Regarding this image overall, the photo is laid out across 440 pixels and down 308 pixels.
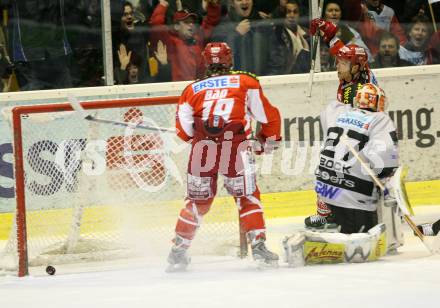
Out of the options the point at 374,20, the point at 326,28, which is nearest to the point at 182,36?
the point at 326,28

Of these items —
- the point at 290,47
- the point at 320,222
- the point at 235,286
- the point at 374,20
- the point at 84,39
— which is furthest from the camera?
the point at 374,20

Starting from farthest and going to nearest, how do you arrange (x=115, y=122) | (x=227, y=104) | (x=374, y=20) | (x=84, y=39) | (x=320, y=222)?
(x=374, y=20) → (x=84, y=39) → (x=320, y=222) → (x=115, y=122) → (x=227, y=104)

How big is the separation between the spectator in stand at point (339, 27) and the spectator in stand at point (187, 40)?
947 millimetres

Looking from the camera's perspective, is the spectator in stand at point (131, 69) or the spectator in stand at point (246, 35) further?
the spectator in stand at point (246, 35)

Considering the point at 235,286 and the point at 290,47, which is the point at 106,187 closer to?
the point at 235,286

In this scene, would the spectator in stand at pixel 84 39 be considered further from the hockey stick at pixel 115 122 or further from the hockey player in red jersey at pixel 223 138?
the hockey player in red jersey at pixel 223 138

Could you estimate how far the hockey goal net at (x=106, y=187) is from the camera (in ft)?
23.7

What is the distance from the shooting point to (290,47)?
31.7ft

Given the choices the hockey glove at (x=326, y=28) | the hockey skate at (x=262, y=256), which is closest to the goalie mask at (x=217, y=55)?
the hockey skate at (x=262, y=256)

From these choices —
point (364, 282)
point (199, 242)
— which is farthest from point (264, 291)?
point (199, 242)

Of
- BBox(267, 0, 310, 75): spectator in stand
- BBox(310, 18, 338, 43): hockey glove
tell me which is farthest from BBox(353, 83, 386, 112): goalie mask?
BBox(267, 0, 310, 75): spectator in stand

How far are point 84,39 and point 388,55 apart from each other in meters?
2.54

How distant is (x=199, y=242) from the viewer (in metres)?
7.36

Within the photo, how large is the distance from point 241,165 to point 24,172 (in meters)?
1.35
